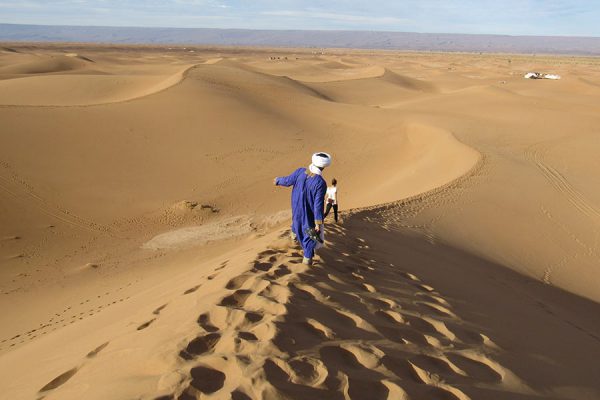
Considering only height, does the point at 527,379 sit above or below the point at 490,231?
above

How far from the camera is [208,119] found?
1784cm

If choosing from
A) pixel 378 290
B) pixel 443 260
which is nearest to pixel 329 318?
pixel 378 290

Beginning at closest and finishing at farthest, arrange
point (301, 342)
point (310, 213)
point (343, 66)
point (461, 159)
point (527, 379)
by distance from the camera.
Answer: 1. point (301, 342)
2. point (527, 379)
3. point (310, 213)
4. point (461, 159)
5. point (343, 66)

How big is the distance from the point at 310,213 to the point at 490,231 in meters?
5.37

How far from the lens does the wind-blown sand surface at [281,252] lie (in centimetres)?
323

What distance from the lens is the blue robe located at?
4754 millimetres

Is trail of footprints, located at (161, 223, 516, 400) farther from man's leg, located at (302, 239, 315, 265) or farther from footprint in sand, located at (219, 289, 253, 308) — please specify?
man's leg, located at (302, 239, 315, 265)

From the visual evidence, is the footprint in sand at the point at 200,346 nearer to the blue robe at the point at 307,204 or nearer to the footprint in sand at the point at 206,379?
the footprint in sand at the point at 206,379

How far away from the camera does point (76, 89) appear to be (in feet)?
78.0

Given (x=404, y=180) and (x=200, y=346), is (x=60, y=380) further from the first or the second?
(x=404, y=180)

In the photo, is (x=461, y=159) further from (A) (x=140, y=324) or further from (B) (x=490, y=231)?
(A) (x=140, y=324)

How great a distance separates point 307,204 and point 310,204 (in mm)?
32

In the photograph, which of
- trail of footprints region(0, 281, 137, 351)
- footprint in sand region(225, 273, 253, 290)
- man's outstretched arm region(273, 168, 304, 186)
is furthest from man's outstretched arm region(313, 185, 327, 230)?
trail of footprints region(0, 281, 137, 351)

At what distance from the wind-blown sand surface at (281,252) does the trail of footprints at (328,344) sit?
0.6 inches
